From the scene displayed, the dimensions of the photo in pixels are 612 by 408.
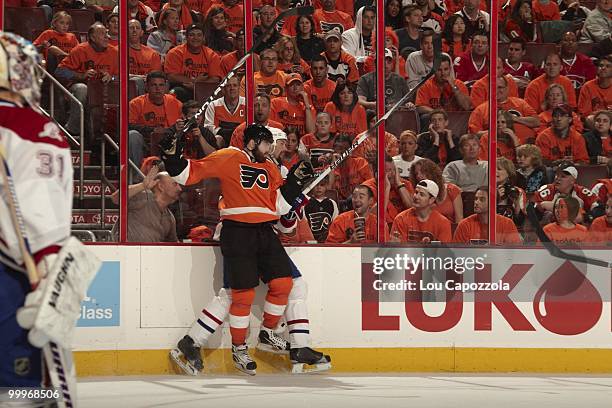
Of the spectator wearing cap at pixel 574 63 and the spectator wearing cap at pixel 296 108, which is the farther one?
the spectator wearing cap at pixel 574 63

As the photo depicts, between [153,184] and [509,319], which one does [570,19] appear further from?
[153,184]

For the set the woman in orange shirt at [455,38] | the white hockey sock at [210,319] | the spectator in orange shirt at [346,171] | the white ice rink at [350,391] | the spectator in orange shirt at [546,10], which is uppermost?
the spectator in orange shirt at [546,10]

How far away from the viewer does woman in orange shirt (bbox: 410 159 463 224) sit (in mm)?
7504

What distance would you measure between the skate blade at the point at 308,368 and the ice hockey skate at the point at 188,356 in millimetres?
554

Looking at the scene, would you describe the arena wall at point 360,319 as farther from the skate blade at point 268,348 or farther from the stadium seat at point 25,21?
the stadium seat at point 25,21

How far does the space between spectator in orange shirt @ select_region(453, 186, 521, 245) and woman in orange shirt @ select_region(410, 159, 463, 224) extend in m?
0.07

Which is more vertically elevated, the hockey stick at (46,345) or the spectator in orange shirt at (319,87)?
the spectator in orange shirt at (319,87)

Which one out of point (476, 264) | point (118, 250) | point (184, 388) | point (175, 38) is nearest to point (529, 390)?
point (476, 264)

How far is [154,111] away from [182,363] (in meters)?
1.49

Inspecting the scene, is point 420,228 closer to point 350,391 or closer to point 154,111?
point 350,391

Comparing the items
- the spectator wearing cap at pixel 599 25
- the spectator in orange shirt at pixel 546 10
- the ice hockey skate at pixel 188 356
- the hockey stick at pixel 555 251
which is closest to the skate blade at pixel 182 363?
the ice hockey skate at pixel 188 356

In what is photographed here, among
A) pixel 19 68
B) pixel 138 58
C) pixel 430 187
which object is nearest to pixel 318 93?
pixel 430 187

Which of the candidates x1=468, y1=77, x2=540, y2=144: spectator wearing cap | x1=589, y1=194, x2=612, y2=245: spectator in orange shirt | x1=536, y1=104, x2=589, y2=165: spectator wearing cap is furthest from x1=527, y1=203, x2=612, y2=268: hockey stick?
x1=468, y1=77, x2=540, y2=144: spectator wearing cap

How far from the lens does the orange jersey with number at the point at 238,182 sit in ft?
23.0
